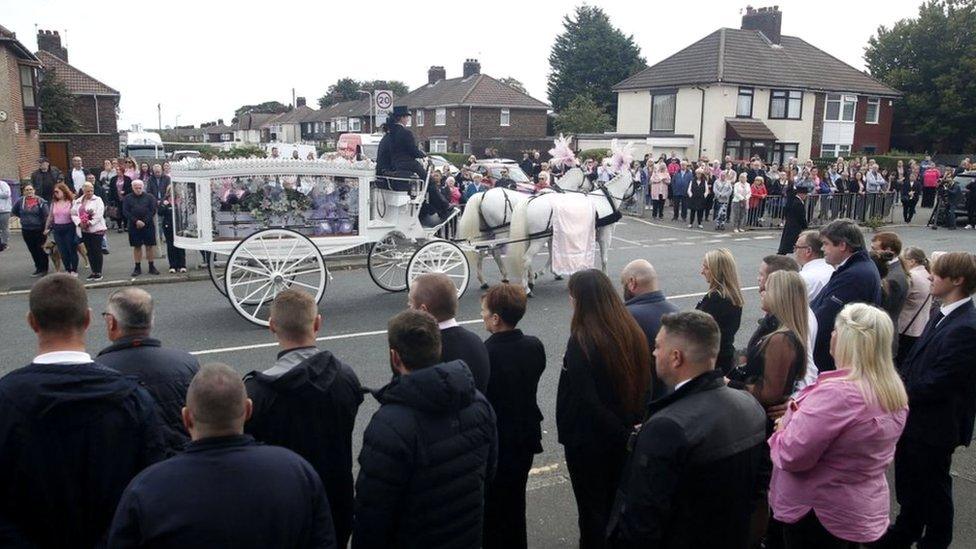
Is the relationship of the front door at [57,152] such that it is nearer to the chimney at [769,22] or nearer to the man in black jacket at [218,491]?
the man in black jacket at [218,491]

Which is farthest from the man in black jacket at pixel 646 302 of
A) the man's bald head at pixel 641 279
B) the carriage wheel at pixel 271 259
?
the carriage wheel at pixel 271 259

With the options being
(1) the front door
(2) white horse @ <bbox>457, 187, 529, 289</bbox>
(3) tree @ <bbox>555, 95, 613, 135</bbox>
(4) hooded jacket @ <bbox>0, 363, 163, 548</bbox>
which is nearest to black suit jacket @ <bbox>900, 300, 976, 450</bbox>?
(4) hooded jacket @ <bbox>0, 363, 163, 548</bbox>

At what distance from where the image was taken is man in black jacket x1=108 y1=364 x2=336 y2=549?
7.91 feet

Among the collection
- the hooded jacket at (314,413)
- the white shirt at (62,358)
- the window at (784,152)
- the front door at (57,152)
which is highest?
the window at (784,152)

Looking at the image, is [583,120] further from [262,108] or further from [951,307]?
[262,108]

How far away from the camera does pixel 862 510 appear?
3.48 metres

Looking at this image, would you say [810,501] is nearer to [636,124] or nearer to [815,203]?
[815,203]

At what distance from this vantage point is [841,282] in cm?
558

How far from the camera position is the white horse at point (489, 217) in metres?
12.1

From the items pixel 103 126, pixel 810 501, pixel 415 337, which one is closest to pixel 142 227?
pixel 415 337

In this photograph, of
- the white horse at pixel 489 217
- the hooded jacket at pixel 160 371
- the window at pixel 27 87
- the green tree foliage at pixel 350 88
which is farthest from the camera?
the green tree foliage at pixel 350 88

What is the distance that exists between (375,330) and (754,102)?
115 ft

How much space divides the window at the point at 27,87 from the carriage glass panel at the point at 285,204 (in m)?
24.2

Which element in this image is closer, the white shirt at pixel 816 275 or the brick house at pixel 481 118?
the white shirt at pixel 816 275
